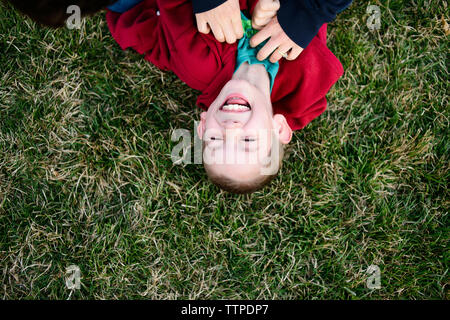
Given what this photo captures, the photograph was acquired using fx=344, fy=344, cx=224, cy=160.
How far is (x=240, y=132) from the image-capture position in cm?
202

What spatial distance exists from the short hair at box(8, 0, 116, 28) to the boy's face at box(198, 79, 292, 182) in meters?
1.15

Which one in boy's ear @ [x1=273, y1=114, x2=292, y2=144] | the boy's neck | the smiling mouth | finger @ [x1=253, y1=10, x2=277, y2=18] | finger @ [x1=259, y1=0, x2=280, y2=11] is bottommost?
boy's ear @ [x1=273, y1=114, x2=292, y2=144]

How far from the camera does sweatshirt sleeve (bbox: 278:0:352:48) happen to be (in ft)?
6.63

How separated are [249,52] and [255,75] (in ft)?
0.60

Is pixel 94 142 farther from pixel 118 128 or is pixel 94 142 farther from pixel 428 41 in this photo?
pixel 428 41

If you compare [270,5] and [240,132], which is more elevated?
[270,5]

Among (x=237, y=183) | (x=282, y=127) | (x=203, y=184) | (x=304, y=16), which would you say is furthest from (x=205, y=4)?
(x=203, y=184)

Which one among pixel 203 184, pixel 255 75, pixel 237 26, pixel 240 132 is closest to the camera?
pixel 240 132

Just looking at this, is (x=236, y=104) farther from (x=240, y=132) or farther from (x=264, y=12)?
(x=264, y=12)

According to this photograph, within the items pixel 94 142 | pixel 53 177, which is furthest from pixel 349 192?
pixel 53 177

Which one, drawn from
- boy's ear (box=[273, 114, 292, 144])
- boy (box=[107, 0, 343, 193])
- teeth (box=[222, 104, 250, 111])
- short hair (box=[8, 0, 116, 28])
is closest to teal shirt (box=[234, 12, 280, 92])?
boy (box=[107, 0, 343, 193])

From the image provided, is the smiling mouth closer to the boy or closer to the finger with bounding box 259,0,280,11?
the boy

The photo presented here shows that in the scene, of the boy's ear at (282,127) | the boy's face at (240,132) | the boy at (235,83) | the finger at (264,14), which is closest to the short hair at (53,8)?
the boy at (235,83)

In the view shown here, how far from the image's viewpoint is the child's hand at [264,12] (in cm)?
211
